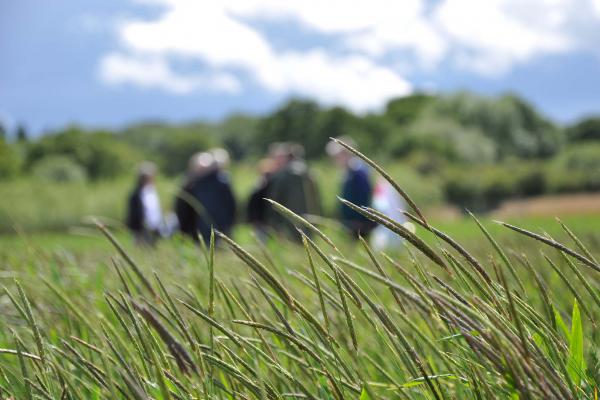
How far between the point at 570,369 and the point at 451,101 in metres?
85.9

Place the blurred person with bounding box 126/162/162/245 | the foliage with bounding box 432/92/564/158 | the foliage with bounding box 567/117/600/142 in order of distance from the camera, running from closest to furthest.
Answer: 1. the blurred person with bounding box 126/162/162/245
2. the foliage with bounding box 432/92/564/158
3. the foliage with bounding box 567/117/600/142

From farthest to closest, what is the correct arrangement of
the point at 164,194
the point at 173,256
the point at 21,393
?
the point at 164,194 → the point at 173,256 → the point at 21,393

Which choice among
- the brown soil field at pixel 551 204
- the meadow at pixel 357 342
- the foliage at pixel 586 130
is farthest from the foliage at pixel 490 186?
the meadow at pixel 357 342

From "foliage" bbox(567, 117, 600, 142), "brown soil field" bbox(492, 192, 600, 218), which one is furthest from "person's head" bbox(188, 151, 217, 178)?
"foliage" bbox(567, 117, 600, 142)

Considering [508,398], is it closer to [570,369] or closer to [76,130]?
[570,369]

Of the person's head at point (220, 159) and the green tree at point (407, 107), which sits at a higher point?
the person's head at point (220, 159)

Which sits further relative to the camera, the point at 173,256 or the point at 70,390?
the point at 173,256

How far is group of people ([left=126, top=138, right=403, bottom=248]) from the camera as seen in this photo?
8.41 meters

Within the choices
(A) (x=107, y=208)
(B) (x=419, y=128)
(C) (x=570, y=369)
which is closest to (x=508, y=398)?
(C) (x=570, y=369)

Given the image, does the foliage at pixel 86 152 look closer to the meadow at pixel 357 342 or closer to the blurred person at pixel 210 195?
the blurred person at pixel 210 195

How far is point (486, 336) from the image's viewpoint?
67cm

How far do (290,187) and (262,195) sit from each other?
1.04 meters

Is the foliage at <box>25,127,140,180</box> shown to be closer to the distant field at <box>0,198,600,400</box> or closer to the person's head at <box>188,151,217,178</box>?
the person's head at <box>188,151,217,178</box>

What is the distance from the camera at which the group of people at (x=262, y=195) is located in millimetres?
8414
